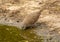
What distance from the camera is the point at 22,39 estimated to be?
10672mm

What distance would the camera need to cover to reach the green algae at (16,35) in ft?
35.0

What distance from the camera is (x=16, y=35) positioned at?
11.0m

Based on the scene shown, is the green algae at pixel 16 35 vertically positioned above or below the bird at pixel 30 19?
below

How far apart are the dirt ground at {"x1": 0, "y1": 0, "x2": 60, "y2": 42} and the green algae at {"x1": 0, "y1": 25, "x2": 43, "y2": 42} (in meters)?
0.22

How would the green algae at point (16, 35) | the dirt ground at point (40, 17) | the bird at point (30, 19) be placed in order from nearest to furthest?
1. the green algae at point (16, 35)
2. the dirt ground at point (40, 17)
3. the bird at point (30, 19)

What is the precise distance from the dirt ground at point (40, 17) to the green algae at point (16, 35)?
224 millimetres

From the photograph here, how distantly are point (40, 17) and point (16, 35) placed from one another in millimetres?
1739

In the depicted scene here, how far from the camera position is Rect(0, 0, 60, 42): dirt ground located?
11.2 m

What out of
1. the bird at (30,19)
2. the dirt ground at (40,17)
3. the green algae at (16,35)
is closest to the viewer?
the green algae at (16,35)

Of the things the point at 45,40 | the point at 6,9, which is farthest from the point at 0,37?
the point at 6,9

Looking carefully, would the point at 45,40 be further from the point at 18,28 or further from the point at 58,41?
the point at 18,28

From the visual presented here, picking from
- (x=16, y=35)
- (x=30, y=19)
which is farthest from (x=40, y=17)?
(x=16, y=35)

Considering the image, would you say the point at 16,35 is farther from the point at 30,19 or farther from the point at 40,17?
the point at 40,17

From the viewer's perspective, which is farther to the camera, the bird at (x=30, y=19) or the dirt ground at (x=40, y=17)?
the bird at (x=30, y=19)
